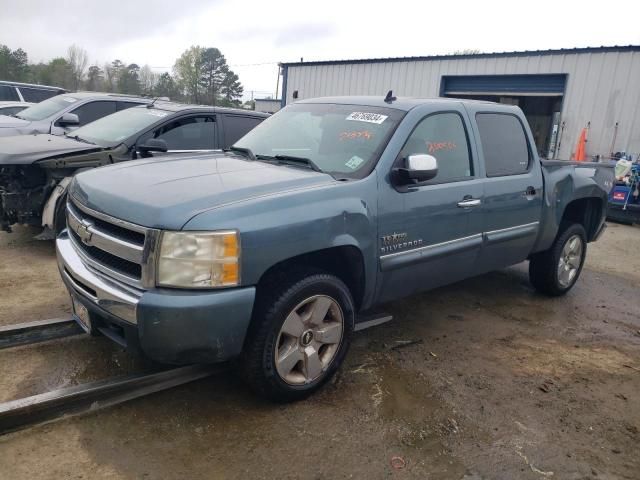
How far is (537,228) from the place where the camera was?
479cm

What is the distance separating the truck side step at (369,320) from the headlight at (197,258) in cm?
160

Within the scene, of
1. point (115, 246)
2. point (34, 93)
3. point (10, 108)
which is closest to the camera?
point (115, 246)

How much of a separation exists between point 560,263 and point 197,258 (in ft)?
13.8

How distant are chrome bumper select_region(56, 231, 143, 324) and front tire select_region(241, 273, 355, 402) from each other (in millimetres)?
642

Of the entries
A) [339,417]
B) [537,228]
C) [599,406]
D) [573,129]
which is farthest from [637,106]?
[339,417]

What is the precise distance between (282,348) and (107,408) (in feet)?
3.35

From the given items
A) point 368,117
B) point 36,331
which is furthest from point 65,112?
point 368,117

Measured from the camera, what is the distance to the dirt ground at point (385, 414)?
8.40 feet

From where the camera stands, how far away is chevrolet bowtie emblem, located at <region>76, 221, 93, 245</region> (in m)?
2.93

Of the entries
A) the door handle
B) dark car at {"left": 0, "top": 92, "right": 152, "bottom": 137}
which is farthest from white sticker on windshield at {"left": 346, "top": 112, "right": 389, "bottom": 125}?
dark car at {"left": 0, "top": 92, "right": 152, "bottom": 137}

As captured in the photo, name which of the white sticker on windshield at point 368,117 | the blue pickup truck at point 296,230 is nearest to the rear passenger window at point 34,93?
the blue pickup truck at point 296,230

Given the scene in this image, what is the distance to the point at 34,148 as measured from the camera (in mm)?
5164

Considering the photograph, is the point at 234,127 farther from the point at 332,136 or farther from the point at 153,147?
the point at 332,136

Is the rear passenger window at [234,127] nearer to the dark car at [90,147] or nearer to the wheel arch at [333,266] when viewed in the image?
the dark car at [90,147]
